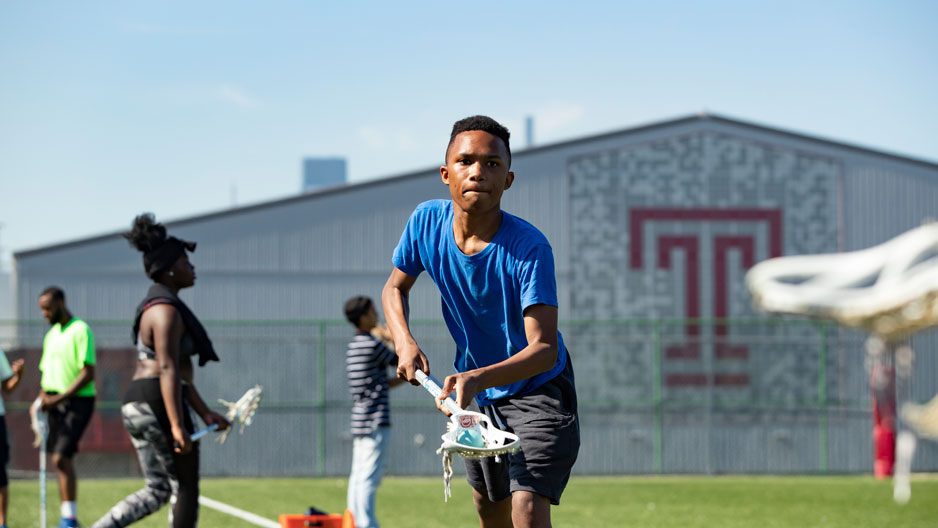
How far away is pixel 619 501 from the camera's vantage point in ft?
45.1

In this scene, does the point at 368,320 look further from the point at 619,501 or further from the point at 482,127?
the point at 619,501

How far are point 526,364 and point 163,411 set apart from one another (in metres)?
2.87

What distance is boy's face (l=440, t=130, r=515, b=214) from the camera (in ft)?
14.5

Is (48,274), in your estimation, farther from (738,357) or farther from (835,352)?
(835,352)

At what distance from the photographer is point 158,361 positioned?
6332 mm

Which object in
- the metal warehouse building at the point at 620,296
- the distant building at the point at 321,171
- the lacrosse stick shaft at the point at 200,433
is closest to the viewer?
the lacrosse stick shaft at the point at 200,433

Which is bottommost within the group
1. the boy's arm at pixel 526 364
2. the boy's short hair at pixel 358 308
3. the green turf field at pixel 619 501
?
the green turf field at pixel 619 501

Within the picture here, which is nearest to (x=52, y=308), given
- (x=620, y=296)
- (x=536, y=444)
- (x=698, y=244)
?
(x=536, y=444)

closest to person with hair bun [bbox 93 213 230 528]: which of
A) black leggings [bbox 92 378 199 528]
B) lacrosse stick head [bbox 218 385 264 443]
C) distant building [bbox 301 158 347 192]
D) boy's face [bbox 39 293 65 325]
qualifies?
black leggings [bbox 92 378 199 528]

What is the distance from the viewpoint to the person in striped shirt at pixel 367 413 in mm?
8109

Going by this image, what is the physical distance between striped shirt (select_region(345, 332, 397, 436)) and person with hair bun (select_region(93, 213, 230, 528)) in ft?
6.40

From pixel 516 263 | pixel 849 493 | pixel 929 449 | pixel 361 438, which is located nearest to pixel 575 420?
pixel 516 263

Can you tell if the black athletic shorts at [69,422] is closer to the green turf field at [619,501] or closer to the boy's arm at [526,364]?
the green turf field at [619,501]

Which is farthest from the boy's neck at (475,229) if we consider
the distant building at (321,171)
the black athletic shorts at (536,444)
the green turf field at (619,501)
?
the distant building at (321,171)
